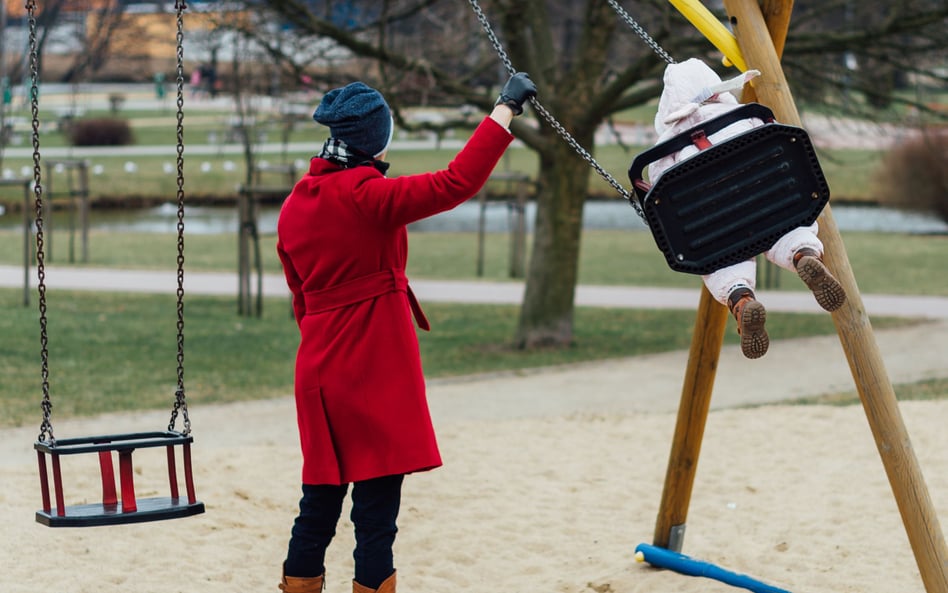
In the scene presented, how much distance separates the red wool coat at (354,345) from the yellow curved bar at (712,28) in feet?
2.57

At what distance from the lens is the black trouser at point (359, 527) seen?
363cm

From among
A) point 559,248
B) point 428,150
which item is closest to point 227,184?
point 428,150

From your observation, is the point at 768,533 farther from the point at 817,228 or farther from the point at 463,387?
the point at 463,387

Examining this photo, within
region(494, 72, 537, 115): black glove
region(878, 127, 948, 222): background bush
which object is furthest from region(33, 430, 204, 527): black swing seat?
region(878, 127, 948, 222): background bush

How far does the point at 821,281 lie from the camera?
344 cm

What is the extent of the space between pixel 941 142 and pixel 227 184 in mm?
18014

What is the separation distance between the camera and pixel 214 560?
5121 millimetres

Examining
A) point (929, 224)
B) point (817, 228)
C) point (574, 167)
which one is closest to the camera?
point (817, 228)

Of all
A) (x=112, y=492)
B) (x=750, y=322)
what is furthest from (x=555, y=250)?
(x=750, y=322)

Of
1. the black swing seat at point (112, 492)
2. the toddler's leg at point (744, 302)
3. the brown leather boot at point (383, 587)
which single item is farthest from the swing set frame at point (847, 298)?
the black swing seat at point (112, 492)

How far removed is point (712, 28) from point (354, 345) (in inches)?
58.5

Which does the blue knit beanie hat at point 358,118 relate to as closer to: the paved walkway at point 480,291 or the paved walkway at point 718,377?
the paved walkway at point 718,377

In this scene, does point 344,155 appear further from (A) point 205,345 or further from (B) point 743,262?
(A) point 205,345

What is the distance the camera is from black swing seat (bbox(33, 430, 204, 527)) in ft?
12.7
